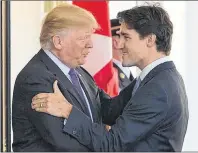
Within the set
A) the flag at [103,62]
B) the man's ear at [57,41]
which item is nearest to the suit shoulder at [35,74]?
the man's ear at [57,41]

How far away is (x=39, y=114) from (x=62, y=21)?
41 cm

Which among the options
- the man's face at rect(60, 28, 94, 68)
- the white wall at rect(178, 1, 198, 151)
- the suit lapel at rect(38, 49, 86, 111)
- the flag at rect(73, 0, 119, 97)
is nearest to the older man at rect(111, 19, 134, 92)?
the flag at rect(73, 0, 119, 97)

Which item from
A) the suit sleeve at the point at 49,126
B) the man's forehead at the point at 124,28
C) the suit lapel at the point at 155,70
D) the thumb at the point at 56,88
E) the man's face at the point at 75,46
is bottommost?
the suit sleeve at the point at 49,126

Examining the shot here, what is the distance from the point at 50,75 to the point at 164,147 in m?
0.52

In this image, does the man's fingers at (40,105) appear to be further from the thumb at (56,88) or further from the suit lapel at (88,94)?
the suit lapel at (88,94)

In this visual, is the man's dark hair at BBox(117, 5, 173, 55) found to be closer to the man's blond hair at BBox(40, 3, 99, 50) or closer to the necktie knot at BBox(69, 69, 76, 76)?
the man's blond hair at BBox(40, 3, 99, 50)

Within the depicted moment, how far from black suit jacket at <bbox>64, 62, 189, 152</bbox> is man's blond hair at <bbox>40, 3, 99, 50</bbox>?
1.21 feet

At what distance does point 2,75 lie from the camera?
9.00 ft

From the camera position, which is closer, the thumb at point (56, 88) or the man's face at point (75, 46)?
the thumb at point (56, 88)

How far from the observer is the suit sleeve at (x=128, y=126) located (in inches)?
61.7

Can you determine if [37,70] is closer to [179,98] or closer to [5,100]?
[179,98]

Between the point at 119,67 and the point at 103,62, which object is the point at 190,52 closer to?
the point at 119,67

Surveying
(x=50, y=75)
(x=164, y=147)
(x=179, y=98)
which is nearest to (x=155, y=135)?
(x=164, y=147)

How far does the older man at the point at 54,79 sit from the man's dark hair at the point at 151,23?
0.21 m
